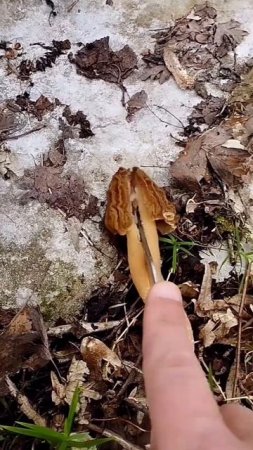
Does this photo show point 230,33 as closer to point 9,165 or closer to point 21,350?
point 9,165

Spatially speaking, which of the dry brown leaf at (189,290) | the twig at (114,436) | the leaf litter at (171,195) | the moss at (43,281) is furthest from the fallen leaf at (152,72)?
the twig at (114,436)

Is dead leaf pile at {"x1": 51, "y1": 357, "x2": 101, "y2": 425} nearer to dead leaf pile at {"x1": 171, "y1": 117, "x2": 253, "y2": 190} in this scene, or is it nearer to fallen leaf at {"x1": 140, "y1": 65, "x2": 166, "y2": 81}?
dead leaf pile at {"x1": 171, "y1": 117, "x2": 253, "y2": 190}

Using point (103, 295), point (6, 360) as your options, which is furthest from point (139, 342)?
point (6, 360)

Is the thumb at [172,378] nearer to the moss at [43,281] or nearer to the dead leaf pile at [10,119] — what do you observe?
the moss at [43,281]

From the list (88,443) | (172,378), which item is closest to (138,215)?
(88,443)

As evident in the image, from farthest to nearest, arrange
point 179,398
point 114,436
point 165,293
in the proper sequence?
point 114,436 → point 165,293 → point 179,398

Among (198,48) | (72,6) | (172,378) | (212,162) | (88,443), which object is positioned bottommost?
(88,443)
